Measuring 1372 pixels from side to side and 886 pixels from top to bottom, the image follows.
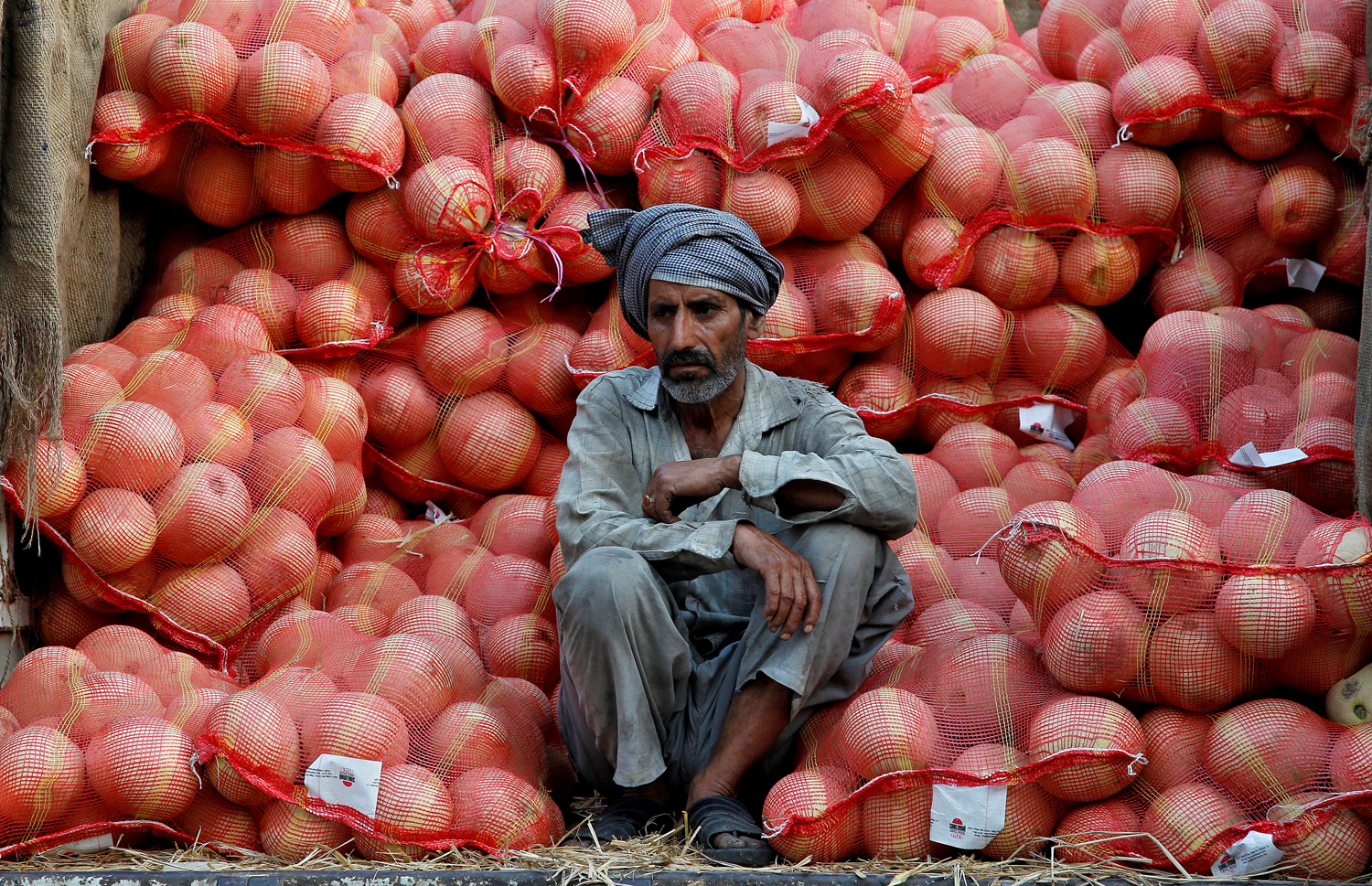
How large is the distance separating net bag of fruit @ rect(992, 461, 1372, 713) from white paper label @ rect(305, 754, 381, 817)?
1.42 metres

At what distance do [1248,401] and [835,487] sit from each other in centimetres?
129

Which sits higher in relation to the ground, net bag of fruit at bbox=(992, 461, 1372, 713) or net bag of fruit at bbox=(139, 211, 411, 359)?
net bag of fruit at bbox=(139, 211, 411, 359)

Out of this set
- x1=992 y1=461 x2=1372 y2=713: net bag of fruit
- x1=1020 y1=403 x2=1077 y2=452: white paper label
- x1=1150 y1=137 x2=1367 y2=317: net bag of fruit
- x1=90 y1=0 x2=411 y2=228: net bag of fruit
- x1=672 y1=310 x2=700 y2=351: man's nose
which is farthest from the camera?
x1=1020 y1=403 x2=1077 y2=452: white paper label

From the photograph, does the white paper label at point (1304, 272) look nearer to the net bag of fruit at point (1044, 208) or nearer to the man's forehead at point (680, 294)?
the net bag of fruit at point (1044, 208)

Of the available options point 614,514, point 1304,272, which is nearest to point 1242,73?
point 1304,272

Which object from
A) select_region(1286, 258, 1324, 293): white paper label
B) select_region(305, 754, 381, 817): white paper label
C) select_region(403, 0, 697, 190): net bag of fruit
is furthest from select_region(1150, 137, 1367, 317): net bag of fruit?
select_region(305, 754, 381, 817): white paper label

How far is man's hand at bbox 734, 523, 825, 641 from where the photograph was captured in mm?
2705

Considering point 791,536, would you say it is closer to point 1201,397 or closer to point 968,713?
point 968,713

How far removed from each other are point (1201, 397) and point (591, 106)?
1863 mm

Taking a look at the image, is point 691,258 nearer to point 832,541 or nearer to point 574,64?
point 832,541

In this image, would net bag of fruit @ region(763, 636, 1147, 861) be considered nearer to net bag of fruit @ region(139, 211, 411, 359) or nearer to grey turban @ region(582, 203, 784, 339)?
grey turban @ region(582, 203, 784, 339)

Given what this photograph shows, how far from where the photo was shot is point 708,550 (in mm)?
2799

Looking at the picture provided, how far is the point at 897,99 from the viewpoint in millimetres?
3750

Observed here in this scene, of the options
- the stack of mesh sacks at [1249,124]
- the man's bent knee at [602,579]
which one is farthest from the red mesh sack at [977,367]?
the man's bent knee at [602,579]
